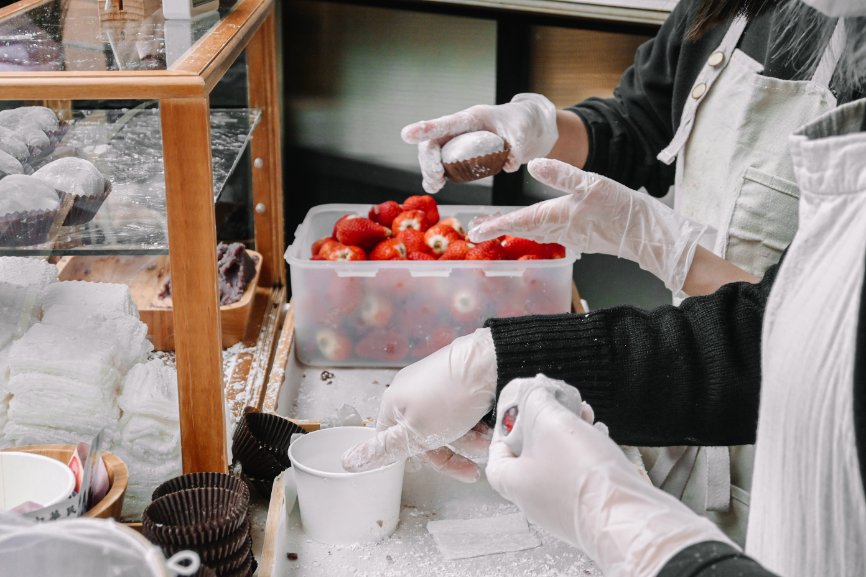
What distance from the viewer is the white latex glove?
873 mm

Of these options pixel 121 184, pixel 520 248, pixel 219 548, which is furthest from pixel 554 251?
pixel 219 548

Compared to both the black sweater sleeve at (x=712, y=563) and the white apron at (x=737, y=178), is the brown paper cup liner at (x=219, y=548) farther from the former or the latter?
the white apron at (x=737, y=178)

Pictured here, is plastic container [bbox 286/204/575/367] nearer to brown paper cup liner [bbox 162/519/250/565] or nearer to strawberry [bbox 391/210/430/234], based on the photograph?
strawberry [bbox 391/210/430/234]

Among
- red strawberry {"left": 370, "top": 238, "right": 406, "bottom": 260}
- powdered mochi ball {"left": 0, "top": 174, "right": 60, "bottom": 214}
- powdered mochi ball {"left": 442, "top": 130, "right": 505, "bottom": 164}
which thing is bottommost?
red strawberry {"left": 370, "top": 238, "right": 406, "bottom": 260}

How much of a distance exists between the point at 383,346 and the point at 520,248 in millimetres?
403

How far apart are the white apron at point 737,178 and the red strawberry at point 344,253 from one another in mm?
780

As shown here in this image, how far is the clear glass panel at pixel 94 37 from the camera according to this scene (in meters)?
1.16

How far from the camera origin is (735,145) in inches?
67.1

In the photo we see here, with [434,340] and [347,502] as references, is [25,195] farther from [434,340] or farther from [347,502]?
[434,340]

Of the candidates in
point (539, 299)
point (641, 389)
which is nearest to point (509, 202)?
point (539, 299)

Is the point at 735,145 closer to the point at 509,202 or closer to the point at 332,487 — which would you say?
the point at 332,487

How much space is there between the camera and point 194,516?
118cm

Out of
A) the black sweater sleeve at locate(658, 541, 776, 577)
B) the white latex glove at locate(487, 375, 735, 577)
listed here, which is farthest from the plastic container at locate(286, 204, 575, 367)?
the black sweater sleeve at locate(658, 541, 776, 577)

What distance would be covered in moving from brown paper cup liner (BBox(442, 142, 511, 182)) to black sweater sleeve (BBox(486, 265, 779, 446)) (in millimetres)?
489
